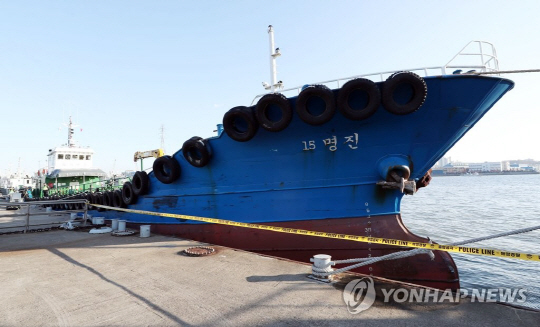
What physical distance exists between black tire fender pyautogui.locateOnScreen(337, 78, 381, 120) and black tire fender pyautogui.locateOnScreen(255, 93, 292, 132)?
1109 millimetres

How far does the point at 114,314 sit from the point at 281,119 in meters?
4.41

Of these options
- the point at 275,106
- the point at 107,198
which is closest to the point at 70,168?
the point at 107,198

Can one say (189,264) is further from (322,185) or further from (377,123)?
(377,123)

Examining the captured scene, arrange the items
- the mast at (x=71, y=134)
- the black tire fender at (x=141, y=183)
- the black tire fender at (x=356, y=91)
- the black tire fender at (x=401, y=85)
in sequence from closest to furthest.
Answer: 1. the black tire fender at (x=401, y=85)
2. the black tire fender at (x=356, y=91)
3. the black tire fender at (x=141, y=183)
4. the mast at (x=71, y=134)

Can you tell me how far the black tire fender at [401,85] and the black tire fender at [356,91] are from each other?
178mm

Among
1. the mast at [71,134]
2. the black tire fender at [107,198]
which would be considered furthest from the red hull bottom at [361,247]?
the mast at [71,134]

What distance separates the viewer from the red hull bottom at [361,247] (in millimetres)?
5457

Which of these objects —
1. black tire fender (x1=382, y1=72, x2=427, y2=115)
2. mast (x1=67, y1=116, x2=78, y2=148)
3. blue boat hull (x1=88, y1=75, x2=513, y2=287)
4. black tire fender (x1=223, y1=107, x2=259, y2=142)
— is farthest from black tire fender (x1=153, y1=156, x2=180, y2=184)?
mast (x1=67, y1=116, x2=78, y2=148)

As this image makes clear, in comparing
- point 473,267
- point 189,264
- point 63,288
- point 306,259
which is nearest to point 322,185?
point 306,259

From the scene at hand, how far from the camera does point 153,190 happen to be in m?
8.73

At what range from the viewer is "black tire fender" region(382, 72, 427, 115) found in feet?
17.0

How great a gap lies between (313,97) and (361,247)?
10.9 ft

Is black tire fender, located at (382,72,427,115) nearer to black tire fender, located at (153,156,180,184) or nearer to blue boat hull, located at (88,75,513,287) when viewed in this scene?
blue boat hull, located at (88,75,513,287)

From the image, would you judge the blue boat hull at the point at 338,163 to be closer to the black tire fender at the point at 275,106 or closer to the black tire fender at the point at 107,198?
the black tire fender at the point at 275,106
